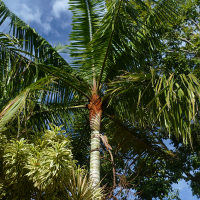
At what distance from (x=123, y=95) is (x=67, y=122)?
1330 mm

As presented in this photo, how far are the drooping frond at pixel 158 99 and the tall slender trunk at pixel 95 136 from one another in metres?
0.30

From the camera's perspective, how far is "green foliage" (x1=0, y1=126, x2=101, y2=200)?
10.3 feet

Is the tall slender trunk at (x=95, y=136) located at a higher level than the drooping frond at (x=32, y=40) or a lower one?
lower

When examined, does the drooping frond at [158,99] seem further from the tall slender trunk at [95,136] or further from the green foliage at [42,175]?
the green foliage at [42,175]

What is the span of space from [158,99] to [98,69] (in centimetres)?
173

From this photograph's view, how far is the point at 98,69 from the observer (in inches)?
195

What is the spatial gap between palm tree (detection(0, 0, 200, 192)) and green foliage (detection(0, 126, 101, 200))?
0.53m

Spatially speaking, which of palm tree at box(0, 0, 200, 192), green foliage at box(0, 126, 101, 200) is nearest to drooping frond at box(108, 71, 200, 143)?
palm tree at box(0, 0, 200, 192)

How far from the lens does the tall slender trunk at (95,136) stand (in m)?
3.88

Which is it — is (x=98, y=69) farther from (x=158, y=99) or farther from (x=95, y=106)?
(x=158, y=99)

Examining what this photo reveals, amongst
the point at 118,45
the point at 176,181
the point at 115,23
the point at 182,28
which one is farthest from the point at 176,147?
the point at 115,23

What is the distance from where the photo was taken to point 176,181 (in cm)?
917

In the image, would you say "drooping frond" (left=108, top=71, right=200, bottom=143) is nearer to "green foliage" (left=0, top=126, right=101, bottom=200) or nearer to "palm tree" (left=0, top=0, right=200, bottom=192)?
"palm tree" (left=0, top=0, right=200, bottom=192)

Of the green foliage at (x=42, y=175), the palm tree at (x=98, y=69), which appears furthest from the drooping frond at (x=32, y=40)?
the green foliage at (x=42, y=175)
